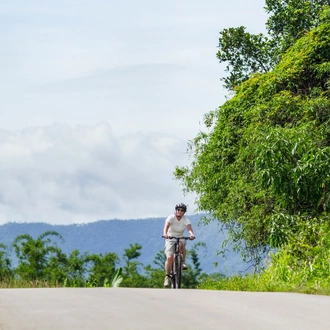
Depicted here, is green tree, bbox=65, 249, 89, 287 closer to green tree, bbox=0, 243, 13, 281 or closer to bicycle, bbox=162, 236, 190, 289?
green tree, bbox=0, 243, 13, 281

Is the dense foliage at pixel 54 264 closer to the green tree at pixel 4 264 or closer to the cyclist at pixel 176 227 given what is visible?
the green tree at pixel 4 264

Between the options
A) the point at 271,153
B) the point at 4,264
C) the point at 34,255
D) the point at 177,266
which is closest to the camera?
the point at 177,266

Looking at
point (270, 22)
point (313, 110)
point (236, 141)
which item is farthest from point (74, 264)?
point (313, 110)

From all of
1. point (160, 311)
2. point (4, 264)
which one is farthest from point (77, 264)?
point (160, 311)

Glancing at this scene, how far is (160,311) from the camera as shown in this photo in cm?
982

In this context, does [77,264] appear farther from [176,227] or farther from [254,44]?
[176,227]

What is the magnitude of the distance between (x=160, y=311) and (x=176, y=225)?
23.4 feet

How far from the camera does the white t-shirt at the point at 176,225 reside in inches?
664

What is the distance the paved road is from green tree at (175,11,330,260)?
730 cm

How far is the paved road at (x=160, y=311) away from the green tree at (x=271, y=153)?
7303 millimetres

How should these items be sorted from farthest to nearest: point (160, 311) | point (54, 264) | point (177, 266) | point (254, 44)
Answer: point (54, 264) < point (254, 44) < point (177, 266) < point (160, 311)

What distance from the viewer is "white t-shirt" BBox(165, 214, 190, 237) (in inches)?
664

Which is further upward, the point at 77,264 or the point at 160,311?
the point at 77,264

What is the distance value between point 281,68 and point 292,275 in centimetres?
1015
